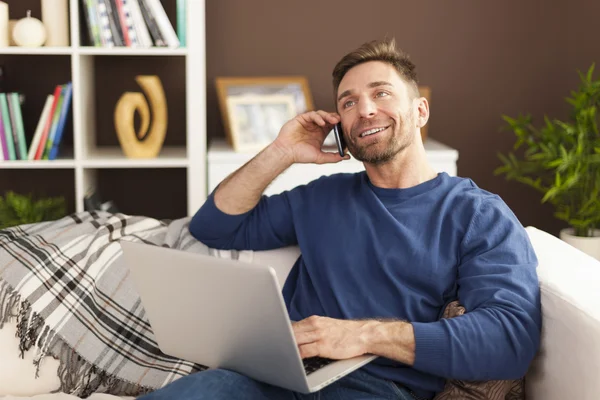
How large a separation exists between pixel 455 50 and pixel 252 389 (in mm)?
2381

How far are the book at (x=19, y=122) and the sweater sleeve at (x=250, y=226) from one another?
1.39 meters

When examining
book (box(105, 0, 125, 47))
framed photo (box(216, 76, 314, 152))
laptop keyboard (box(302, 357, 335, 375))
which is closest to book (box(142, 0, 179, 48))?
book (box(105, 0, 125, 47))

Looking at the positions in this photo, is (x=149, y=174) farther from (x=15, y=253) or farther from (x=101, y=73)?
(x=15, y=253)

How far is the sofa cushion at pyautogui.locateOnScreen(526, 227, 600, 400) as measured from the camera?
1.46m

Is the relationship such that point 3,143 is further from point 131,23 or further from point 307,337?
point 307,337

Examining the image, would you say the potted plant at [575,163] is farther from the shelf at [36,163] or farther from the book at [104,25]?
the shelf at [36,163]

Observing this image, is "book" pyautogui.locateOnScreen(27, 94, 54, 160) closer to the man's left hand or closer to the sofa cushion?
the man's left hand

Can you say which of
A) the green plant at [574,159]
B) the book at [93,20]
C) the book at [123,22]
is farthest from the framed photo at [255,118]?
the green plant at [574,159]

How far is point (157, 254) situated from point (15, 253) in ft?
2.10

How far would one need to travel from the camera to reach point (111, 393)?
1.86 m

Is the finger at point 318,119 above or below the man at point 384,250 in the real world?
above

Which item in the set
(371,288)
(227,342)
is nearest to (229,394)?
(227,342)

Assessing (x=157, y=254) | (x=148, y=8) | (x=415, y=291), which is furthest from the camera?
(x=148, y=8)

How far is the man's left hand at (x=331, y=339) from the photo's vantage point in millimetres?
1565
